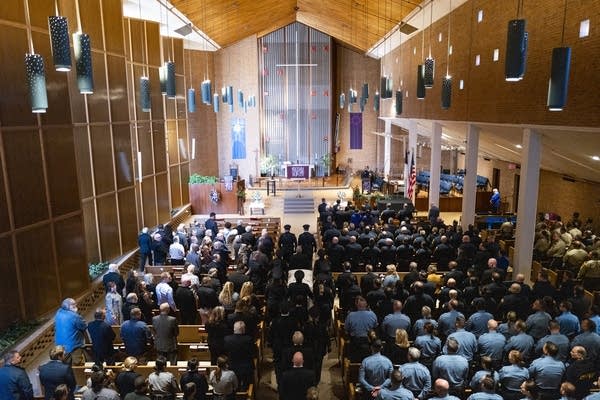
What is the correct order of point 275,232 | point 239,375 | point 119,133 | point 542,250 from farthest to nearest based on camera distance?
point 275,232
point 119,133
point 542,250
point 239,375

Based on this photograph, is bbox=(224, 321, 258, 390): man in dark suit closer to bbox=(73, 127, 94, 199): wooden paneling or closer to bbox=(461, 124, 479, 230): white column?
bbox=(73, 127, 94, 199): wooden paneling

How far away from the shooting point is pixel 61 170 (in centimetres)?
1053

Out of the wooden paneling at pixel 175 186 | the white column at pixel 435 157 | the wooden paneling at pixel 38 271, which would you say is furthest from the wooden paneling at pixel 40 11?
the white column at pixel 435 157

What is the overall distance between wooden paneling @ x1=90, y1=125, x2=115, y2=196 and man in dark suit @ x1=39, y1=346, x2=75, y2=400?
7.96m

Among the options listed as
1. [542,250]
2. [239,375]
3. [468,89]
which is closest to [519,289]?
[239,375]

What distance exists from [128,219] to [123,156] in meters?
Result: 1.93

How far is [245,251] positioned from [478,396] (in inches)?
275

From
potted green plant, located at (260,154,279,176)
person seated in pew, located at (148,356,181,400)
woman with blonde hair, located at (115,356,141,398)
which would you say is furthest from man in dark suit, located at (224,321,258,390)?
potted green plant, located at (260,154,279,176)

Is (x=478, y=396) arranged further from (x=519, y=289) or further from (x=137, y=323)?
(x=137, y=323)

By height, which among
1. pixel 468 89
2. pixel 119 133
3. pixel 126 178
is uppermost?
pixel 468 89

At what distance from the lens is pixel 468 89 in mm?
14891

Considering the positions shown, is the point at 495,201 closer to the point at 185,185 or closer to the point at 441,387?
the point at 185,185

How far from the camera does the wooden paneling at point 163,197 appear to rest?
18406 mm

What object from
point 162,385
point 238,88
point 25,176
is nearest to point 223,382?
point 162,385
